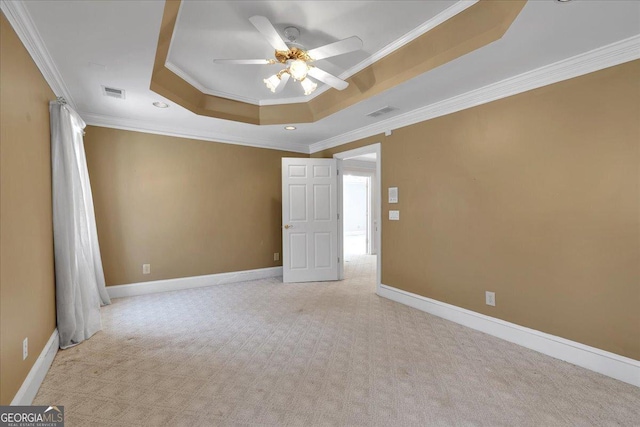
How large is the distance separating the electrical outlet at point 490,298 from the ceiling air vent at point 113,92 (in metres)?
4.34

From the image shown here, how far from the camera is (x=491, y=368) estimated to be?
226 cm

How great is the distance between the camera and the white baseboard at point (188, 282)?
4.08 meters

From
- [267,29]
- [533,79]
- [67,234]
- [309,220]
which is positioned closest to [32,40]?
[67,234]

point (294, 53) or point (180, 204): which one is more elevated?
point (294, 53)

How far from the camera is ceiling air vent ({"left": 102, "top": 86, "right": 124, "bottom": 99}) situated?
299 centimetres

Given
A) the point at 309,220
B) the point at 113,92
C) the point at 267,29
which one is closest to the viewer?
the point at 267,29

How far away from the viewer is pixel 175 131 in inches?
173

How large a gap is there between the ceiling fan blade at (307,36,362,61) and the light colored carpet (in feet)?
8.11

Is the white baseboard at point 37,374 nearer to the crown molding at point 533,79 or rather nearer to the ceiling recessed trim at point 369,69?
the ceiling recessed trim at point 369,69

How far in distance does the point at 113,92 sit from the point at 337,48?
2.50 meters

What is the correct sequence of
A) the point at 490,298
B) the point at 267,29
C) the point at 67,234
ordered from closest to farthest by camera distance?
1. the point at 267,29
2. the point at 67,234
3. the point at 490,298

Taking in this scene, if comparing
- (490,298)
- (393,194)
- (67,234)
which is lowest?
(490,298)

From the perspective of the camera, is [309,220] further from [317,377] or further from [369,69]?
[317,377]

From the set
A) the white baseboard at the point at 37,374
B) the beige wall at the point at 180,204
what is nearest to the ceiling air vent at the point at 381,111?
the beige wall at the point at 180,204
